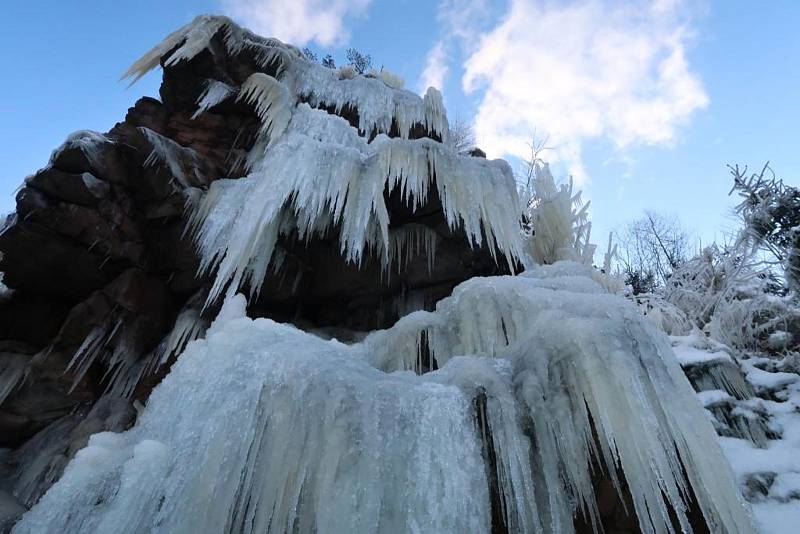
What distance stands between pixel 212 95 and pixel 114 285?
3.70 m

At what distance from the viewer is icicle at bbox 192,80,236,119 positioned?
7.63m

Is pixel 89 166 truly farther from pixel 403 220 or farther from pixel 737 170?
pixel 737 170

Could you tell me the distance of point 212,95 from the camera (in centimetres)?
771

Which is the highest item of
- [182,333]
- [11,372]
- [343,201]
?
[343,201]

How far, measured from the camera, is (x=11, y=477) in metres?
5.58

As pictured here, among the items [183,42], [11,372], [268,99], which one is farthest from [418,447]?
[183,42]

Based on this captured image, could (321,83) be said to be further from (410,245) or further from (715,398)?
Result: (715,398)

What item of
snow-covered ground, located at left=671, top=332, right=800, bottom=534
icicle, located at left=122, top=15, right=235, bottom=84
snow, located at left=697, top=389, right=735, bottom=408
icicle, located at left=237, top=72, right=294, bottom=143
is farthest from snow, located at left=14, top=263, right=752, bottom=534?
icicle, located at left=122, top=15, right=235, bottom=84

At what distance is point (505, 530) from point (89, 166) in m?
6.18

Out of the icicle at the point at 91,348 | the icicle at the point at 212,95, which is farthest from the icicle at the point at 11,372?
the icicle at the point at 212,95

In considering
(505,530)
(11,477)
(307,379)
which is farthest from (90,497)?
(11,477)

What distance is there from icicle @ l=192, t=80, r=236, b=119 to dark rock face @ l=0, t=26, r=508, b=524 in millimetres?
1279

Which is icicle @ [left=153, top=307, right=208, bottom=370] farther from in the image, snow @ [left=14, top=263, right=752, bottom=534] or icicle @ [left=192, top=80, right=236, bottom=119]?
icicle @ [left=192, top=80, right=236, bottom=119]

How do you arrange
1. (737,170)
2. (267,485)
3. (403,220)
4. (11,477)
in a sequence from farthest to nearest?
1. (737,170)
2. (403,220)
3. (11,477)
4. (267,485)
